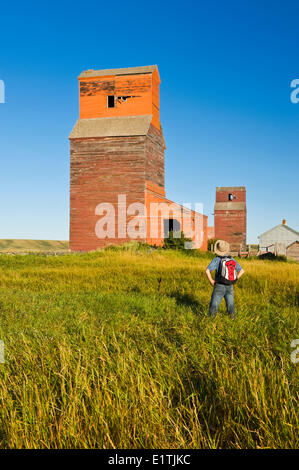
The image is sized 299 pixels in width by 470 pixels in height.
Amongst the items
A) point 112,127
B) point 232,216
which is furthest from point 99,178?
point 232,216

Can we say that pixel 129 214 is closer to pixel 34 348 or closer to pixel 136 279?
pixel 136 279

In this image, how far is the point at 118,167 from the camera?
29.5 m

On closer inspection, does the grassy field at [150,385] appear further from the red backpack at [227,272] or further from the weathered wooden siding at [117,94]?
the weathered wooden siding at [117,94]

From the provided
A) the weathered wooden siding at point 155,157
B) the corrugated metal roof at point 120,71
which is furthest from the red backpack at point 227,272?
the corrugated metal roof at point 120,71

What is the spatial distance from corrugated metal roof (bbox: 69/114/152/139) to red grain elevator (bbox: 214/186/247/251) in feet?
87.1

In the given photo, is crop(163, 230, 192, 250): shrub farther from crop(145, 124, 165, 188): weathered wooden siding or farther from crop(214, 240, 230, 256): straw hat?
crop(214, 240, 230, 256): straw hat

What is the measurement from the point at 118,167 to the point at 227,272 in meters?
23.6

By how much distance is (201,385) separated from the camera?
11.1ft

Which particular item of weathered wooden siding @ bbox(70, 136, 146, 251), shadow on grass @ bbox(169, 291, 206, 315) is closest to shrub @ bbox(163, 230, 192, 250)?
weathered wooden siding @ bbox(70, 136, 146, 251)

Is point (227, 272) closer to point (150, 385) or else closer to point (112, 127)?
point (150, 385)

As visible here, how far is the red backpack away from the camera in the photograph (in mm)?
6910

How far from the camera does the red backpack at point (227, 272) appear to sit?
6910 mm

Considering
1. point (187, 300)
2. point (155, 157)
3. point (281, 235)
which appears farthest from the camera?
point (281, 235)

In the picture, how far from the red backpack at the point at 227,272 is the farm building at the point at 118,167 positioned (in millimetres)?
21426
